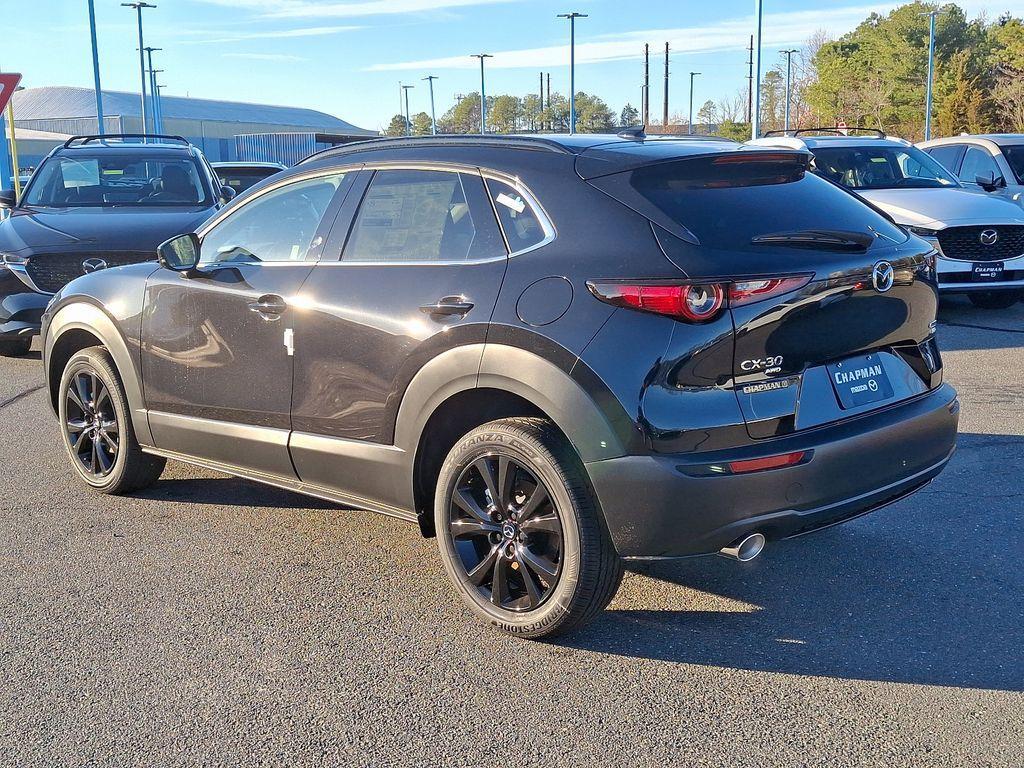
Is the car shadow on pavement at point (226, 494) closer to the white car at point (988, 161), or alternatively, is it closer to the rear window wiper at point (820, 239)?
the rear window wiper at point (820, 239)

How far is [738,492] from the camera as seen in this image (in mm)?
3412

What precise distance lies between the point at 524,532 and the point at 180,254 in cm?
234

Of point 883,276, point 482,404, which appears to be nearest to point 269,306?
point 482,404

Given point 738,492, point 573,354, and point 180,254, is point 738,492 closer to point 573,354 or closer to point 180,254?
point 573,354

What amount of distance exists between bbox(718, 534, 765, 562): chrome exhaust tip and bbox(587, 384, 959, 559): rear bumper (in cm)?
3

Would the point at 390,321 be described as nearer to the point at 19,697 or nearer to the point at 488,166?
the point at 488,166

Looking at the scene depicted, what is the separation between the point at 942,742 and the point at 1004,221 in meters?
8.70

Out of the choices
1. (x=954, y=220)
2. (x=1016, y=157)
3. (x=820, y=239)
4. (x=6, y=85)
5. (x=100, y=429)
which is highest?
(x=6, y=85)

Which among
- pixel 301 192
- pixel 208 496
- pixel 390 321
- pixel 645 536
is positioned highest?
pixel 301 192

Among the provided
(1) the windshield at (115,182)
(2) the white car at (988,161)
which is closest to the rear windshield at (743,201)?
(1) the windshield at (115,182)

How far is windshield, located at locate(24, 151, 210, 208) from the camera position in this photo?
10.4m

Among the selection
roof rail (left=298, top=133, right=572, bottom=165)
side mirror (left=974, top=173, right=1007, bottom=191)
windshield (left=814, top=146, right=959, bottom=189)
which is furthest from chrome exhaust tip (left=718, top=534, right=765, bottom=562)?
side mirror (left=974, top=173, right=1007, bottom=191)

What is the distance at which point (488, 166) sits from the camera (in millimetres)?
4078

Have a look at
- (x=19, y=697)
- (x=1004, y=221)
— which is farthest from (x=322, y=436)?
(x=1004, y=221)
